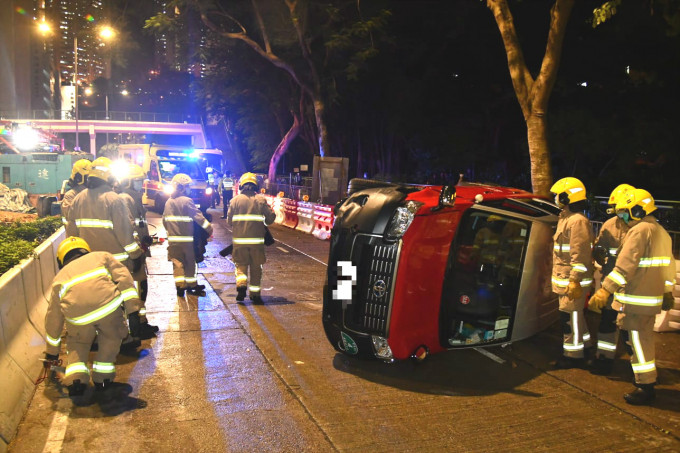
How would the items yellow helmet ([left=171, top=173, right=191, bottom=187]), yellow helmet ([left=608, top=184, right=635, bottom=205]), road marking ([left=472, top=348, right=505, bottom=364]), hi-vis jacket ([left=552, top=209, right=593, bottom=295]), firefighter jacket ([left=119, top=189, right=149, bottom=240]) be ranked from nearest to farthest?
yellow helmet ([left=608, top=184, right=635, bottom=205]) < hi-vis jacket ([left=552, top=209, right=593, bottom=295]) < road marking ([left=472, top=348, right=505, bottom=364]) < firefighter jacket ([left=119, top=189, right=149, bottom=240]) < yellow helmet ([left=171, top=173, right=191, bottom=187])

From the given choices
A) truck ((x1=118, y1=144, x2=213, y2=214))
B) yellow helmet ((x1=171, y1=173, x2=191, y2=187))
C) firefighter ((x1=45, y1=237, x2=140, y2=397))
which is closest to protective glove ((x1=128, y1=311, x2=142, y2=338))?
firefighter ((x1=45, y1=237, x2=140, y2=397))

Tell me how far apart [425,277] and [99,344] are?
9.56ft

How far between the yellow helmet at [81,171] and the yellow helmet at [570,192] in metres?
5.34

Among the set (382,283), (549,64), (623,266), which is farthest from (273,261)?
(623,266)

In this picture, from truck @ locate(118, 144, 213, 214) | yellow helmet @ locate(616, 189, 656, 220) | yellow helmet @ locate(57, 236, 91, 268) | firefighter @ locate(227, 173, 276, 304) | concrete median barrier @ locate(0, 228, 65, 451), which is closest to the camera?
concrete median barrier @ locate(0, 228, 65, 451)

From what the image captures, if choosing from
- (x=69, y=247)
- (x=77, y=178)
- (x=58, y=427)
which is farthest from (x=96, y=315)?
(x=77, y=178)

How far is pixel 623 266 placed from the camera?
5.29 m

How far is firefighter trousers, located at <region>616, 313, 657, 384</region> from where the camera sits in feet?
17.2

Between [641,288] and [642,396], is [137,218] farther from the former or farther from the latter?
[642,396]

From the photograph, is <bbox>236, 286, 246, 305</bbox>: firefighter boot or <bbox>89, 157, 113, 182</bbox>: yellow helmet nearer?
<bbox>89, 157, 113, 182</bbox>: yellow helmet

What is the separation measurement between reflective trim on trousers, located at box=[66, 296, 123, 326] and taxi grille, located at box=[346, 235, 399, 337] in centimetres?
211

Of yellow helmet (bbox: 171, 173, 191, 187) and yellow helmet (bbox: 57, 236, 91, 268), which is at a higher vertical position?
yellow helmet (bbox: 171, 173, 191, 187)

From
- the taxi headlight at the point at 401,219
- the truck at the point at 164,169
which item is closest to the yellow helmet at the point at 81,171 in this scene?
the taxi headlight at the point at 401,219

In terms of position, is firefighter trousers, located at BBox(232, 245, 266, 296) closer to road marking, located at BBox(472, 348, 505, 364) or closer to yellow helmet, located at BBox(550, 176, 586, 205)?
road marking, located at BBox(472, 348, 505, 364)
